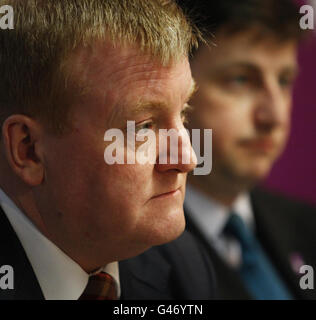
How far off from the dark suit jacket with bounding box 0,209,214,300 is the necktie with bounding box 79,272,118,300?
24mm

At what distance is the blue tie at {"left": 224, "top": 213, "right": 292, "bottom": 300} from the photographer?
864 millimetres

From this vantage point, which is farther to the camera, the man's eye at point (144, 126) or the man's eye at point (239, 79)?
the man's eye at point (239, 79)

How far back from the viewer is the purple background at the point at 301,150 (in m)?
1.10

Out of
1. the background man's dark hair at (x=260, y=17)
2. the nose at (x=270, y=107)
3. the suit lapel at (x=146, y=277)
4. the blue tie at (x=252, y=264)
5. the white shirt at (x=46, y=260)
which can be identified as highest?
the background man's dark hair at (x=260, y=17)

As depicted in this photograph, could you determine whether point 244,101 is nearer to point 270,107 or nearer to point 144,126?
point 270,107

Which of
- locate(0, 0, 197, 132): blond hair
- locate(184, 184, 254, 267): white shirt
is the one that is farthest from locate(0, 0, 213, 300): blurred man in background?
locate(184, 184, 254, 267): white shirt

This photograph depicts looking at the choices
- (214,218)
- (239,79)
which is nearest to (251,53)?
(239,79)

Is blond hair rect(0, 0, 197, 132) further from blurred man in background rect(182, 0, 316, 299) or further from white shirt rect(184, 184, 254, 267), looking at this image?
white shirt rect(184, 184, 254, 267)

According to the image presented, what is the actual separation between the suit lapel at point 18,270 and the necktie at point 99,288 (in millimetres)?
39

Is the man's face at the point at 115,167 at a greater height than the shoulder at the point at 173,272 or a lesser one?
greater

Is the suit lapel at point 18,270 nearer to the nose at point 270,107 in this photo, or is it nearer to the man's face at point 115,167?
the man's face at point 115,167

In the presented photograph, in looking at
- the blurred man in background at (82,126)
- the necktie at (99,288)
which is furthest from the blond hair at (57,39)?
the necktie at (99,288)

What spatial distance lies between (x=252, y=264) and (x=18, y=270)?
1.52ft
